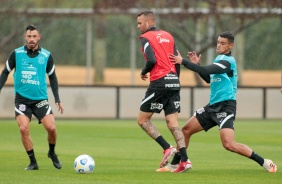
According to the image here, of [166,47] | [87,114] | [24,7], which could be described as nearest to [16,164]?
[166,47]

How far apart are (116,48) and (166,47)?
121 ft

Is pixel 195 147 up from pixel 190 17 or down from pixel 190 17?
down

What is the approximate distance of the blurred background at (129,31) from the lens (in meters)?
34.9

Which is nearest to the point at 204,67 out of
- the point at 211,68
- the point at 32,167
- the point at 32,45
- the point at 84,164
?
the point at 211,68

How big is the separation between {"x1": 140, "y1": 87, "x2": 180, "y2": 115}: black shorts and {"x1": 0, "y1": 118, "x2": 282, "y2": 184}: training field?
97 centimetres

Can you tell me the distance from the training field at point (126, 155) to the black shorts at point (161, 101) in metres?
0.97

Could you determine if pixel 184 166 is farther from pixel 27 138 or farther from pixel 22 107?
pixel 22 107

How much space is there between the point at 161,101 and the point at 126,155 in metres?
3.36

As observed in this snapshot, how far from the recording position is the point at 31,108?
14180 mm

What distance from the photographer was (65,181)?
40.2 feet

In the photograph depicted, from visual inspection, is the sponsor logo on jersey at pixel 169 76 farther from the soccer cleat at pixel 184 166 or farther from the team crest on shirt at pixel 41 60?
the team crest on shirt at pixel 41 60

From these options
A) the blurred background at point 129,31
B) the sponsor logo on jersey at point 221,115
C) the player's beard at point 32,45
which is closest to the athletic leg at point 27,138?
the player's beard at point 32,45

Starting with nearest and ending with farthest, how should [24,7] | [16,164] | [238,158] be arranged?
1. [16,164]
2. [238,158]
3. [24,7]

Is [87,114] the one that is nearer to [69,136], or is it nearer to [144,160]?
[69,136]
